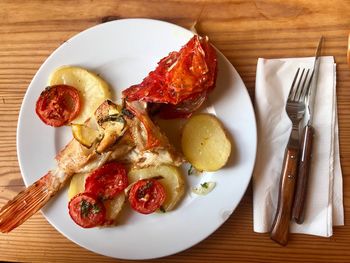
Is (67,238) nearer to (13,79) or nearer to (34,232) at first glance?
(34,232)

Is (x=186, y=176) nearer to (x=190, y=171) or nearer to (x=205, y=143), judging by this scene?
(x=190, y=171)

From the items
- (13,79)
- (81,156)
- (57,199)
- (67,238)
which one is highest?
(13,79)

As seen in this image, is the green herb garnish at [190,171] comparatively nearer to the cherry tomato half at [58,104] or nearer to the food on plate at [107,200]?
the food on plate at [107,200]

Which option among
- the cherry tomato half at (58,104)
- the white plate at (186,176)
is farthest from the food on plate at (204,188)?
the cherry tomato half at (58,104)

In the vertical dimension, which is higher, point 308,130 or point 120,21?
point 120,21

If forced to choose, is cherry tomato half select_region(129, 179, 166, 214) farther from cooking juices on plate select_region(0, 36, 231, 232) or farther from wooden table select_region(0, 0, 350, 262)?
wooden table select_region(0, 0, 350, 262)

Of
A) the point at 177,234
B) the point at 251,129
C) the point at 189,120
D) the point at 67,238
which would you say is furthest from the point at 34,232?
the point at 251,129

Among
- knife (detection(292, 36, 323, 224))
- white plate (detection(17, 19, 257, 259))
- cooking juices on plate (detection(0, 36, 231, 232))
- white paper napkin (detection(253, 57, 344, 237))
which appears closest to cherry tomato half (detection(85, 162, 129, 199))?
cooking juices on plate (detection(0, 36, 231, 232))
